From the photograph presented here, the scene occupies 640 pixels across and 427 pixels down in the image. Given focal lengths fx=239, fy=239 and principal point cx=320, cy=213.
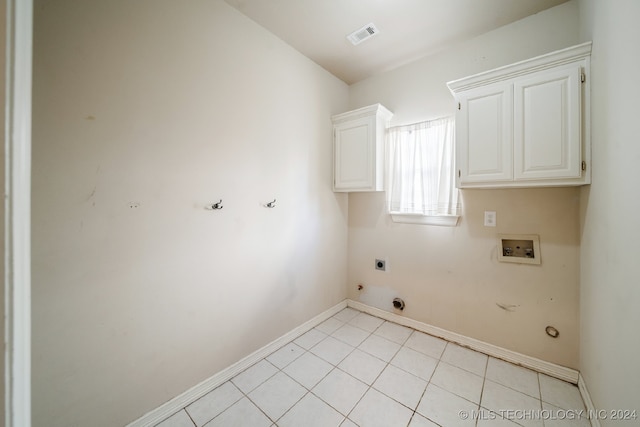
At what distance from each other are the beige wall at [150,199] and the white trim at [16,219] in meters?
0.75

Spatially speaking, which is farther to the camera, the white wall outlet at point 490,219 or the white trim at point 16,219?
the white wall outlet at point 490,219

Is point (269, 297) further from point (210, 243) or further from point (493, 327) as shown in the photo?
point (493, 327)

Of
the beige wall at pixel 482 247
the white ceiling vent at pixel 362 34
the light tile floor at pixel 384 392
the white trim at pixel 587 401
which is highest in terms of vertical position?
the white ceiling vent at pixel 362 34

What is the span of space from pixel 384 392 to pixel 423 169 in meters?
1.90

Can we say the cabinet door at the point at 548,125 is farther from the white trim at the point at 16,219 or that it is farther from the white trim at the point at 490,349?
the white trim at the point at 16,219

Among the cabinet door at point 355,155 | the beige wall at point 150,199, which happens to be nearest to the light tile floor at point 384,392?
the beige wall at point 150,199

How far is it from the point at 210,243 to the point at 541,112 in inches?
96.1

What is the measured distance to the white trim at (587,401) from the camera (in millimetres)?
1371

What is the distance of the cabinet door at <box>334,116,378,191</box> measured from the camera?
8.10 feet

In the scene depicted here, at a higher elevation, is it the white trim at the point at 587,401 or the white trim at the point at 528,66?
the white trim at the point at 528,66

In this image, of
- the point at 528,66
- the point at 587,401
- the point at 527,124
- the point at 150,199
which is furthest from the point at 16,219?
the point at 587,401

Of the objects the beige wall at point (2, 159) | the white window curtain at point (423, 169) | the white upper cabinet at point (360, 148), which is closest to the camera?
the beige wall at point (2, 159)

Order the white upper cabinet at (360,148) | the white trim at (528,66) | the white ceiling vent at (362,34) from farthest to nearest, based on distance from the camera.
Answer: the white upper cabinet at (360,148)
the white ceiling vent at (362,34)
the white trim at (528,66)

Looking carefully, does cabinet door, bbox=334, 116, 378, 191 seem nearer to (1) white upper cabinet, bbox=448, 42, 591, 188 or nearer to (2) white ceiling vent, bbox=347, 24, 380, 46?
(2) white ceiling vent, bbox=347, 24, 380, 46
